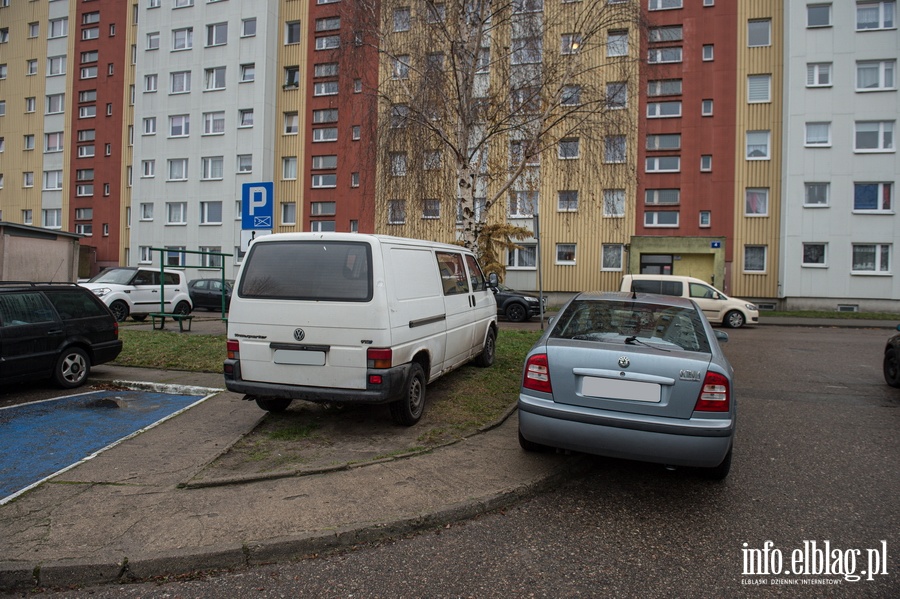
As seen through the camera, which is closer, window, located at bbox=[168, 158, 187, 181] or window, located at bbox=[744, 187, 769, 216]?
window, located at bbox=[744, 187, 769, 216]

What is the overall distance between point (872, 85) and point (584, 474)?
32.2 metres

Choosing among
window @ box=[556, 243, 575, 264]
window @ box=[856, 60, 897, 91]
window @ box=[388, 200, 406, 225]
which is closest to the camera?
window @ box=[388, 200, 406, 225]

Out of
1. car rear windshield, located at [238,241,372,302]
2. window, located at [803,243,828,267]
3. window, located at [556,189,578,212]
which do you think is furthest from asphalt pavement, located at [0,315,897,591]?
window, located at [803,243,828,267]

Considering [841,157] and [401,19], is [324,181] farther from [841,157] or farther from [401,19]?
[841,157]

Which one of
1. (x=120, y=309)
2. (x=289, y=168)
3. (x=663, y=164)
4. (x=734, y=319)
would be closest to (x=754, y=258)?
(x=663, y=164)

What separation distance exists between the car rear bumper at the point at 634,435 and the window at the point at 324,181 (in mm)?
31954

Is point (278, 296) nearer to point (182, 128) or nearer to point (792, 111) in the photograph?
point (792, 111)

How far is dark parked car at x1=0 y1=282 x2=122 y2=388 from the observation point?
21.8ft

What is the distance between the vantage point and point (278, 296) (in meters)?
5.20

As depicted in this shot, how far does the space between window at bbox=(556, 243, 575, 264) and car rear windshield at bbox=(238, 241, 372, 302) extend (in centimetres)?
2589

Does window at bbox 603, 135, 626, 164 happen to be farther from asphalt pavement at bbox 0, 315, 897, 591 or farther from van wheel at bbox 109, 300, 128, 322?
van wheel at bbox 109, 300, 128, 322

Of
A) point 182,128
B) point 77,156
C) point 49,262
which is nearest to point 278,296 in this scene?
point 49,262

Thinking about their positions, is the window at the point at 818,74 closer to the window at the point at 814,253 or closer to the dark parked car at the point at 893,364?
the window at the point at 814,253

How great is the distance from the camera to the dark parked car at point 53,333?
21.8ft
